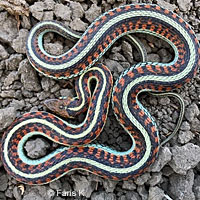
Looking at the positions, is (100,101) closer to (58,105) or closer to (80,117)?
(80,117)

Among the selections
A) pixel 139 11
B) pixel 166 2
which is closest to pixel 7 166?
pixel 139 11

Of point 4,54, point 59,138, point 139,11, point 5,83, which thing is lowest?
point 59,138

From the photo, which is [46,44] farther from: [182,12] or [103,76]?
[182,12]

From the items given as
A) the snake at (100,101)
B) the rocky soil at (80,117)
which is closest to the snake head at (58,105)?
the snake at (100,101)

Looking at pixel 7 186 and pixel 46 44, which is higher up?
pixel 46 44

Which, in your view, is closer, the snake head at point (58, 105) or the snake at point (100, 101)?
the snake at point (100, 101)

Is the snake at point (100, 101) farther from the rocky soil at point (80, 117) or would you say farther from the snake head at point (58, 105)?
the rocky soil at point (80, 117)
